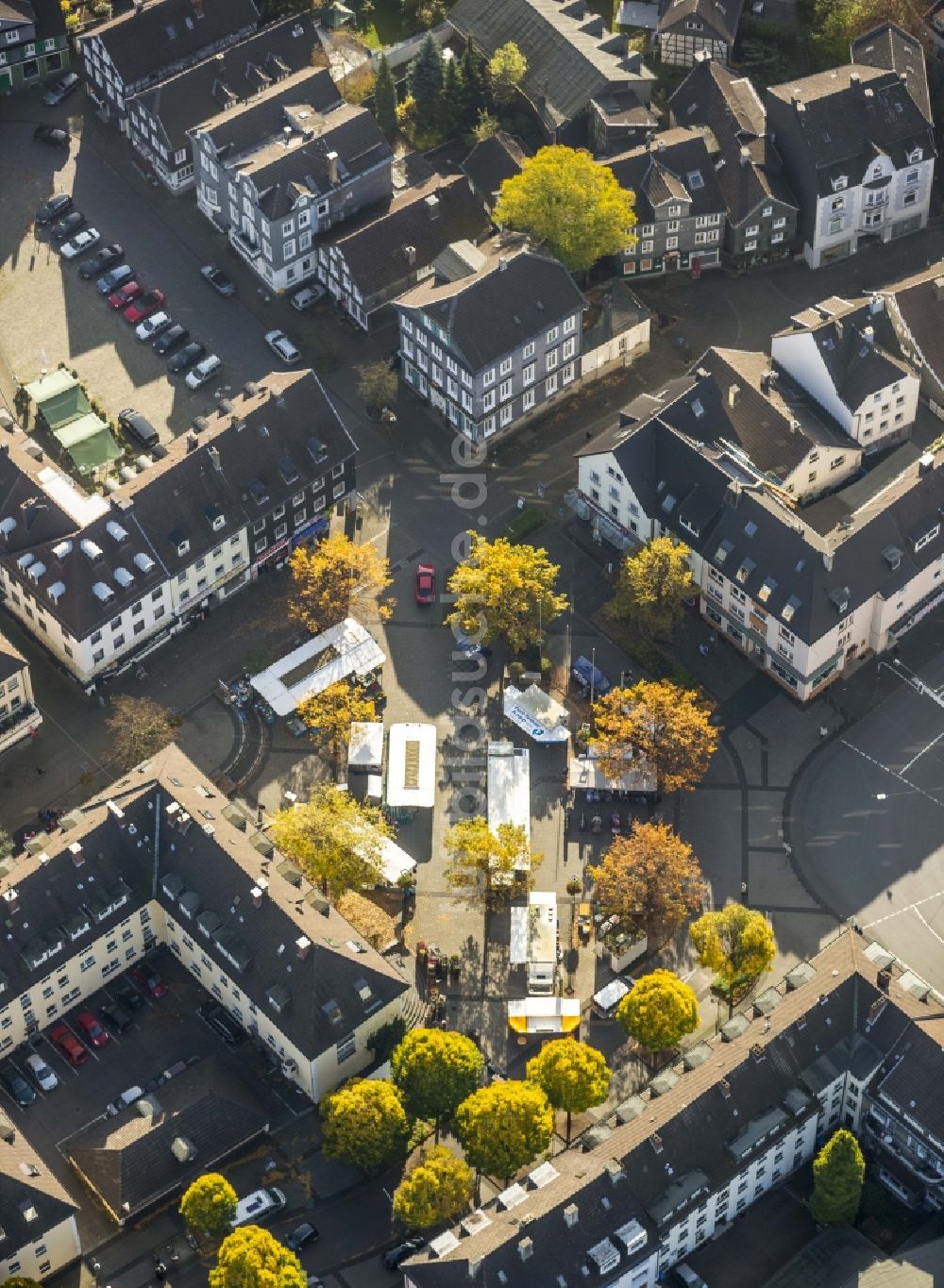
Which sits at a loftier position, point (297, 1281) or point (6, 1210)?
point (6, 1210)

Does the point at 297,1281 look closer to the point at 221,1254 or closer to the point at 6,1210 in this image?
the point at 221,1254

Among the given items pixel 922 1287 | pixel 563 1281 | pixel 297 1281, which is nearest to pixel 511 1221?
pixel 563 1281

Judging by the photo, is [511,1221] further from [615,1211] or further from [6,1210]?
[6,1210]

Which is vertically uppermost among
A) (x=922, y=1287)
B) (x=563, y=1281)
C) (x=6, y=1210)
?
(x=6, y=1210)

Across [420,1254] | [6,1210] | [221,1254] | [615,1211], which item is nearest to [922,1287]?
[615,1211]

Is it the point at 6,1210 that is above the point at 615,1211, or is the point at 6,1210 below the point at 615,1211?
above
